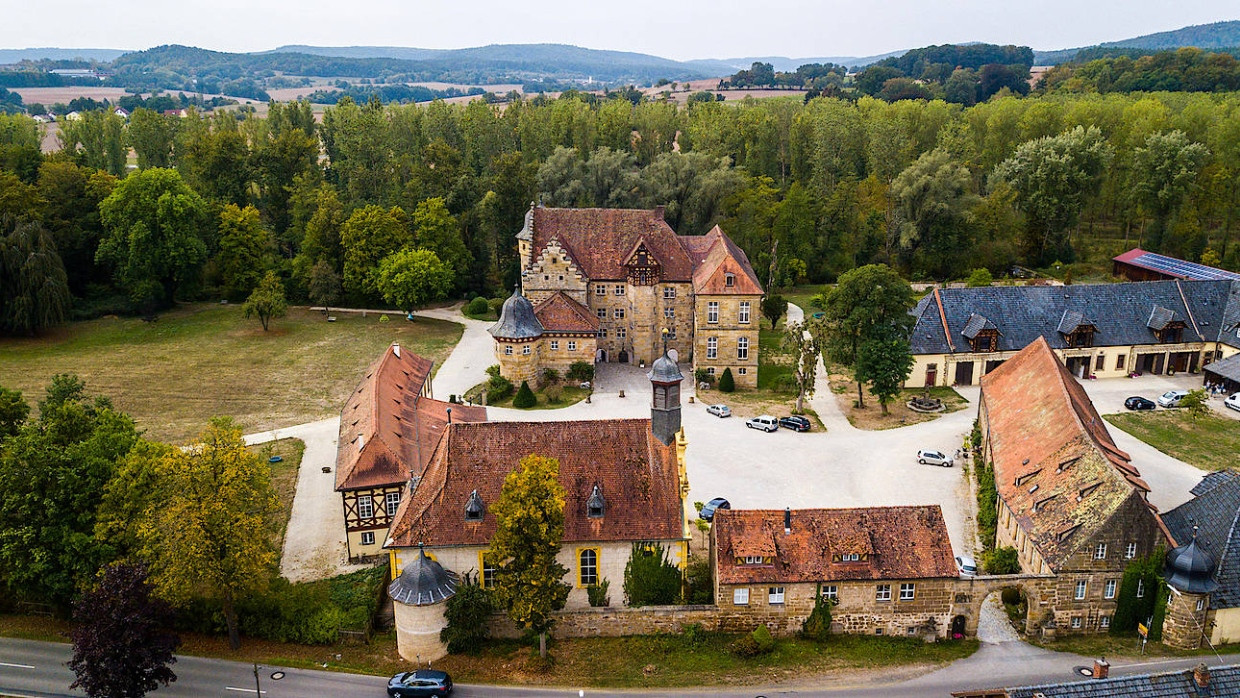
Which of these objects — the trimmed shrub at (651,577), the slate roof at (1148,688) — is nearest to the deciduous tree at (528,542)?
the trimmed shrub at (651,577)

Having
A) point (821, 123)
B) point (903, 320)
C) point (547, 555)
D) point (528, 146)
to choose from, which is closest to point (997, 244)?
point (821, 123)

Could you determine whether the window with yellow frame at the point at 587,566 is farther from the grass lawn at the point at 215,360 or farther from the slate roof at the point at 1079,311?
the slate roof at the point at 1079,311

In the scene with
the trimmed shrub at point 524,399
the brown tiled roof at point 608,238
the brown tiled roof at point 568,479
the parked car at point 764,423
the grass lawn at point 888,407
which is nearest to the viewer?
the brown tiled roof at point 568,479

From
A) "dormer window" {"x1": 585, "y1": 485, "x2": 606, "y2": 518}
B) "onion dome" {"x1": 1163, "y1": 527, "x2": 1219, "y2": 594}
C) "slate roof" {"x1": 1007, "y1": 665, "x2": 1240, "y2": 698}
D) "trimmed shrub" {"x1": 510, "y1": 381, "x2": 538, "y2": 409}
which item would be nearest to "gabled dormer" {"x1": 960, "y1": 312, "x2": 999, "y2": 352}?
"onion dome" {"x1": 1163, "y1": 527, "x2": 1219, "y2": 594}

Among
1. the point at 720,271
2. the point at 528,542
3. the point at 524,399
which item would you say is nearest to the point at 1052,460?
the point at 528,542

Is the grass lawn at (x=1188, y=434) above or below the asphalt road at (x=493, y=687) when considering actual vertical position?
above

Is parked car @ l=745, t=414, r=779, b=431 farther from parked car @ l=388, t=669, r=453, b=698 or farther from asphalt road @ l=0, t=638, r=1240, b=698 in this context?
parked car @ l=388, t=669, r=453, b=698

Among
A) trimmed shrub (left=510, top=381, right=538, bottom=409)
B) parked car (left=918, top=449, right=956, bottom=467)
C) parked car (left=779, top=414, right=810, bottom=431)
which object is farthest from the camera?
trimmed shrub (left=510, top=381, right=538, bottom=409)
